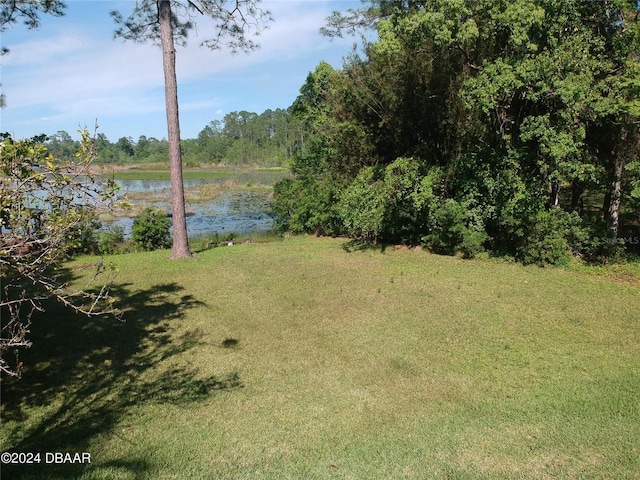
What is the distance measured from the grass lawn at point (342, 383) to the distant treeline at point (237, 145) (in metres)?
58.3

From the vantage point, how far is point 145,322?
6.55 m

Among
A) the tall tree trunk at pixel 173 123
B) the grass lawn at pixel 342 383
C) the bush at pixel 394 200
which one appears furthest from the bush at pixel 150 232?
the bush at pixel 394 200

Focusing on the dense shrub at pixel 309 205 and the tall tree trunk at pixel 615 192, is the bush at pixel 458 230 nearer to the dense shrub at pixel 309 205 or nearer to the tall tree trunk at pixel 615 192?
the tall tree trunk at pixel 615 192

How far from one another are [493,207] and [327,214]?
220 inches

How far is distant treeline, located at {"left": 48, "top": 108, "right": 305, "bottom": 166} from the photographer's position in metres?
74.1

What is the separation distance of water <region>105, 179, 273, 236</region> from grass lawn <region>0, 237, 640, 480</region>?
11722 mm

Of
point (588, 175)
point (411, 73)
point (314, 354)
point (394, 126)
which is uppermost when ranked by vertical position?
point (411, 73)

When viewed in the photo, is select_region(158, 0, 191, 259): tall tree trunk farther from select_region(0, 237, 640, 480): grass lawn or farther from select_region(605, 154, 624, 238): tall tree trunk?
select_region(605, 154, 624, 238): tall tree trunk

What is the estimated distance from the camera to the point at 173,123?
10320 mm

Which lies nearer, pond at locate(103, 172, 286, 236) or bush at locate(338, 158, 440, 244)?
bush at locate(338, 158, 440, 244)

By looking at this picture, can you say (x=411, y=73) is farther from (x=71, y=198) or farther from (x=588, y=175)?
(x=71, y=198)

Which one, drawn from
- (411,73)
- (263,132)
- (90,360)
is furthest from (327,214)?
(263,132)

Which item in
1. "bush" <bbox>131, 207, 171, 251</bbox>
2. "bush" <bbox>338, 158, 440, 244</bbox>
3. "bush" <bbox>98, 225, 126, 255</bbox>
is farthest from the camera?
"bush" <bbox>131, 207, 171, 251</bbox>

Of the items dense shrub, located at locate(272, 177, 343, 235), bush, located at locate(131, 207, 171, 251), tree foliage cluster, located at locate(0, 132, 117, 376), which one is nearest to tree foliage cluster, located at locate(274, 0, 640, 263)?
dense shrub, located at locate(272, 177, 343, 235)
